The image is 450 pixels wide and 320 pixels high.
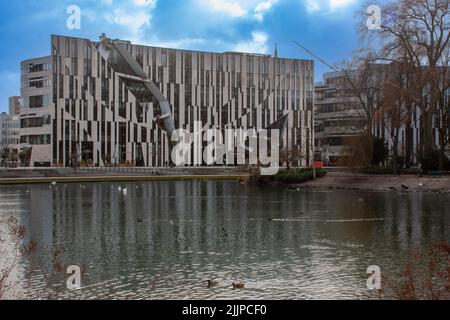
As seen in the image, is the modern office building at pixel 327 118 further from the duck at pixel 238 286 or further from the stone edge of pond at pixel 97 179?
the duck at pixel 238 286

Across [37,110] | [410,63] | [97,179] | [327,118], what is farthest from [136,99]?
[410,63]

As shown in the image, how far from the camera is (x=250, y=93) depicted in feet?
450

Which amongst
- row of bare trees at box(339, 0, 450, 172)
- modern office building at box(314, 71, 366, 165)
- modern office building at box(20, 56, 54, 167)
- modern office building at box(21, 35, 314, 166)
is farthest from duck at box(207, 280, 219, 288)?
modern office building at box(314, 71, 366, 165)

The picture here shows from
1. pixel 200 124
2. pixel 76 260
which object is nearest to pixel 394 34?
pixel 76 260

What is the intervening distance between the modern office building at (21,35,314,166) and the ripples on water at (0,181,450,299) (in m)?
84.2

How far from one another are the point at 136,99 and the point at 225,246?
A: 108 meters

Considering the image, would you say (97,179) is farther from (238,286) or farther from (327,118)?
(327,118)

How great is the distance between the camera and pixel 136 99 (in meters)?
125

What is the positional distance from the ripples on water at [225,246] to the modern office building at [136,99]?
8420 cm

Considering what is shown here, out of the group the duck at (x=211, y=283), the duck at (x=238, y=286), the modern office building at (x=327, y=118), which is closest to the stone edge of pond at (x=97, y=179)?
the modern office building at (x=327, y=118)

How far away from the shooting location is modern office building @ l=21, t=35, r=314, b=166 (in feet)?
391

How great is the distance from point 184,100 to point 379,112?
75.3 metres

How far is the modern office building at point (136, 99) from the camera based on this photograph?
119 meters

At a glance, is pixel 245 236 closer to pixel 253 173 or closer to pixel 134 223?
pixel 134 223
